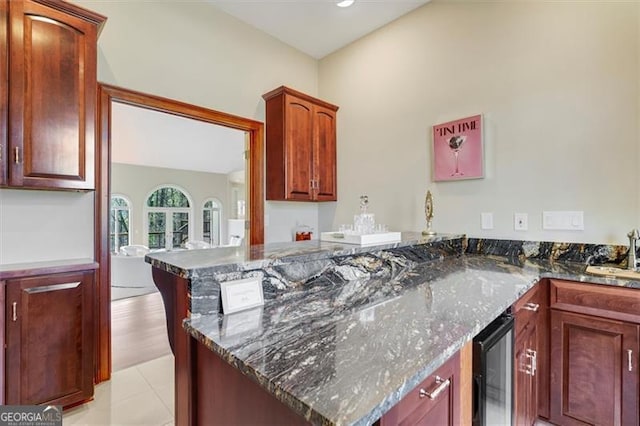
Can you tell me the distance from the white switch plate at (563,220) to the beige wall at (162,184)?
754 centimetres

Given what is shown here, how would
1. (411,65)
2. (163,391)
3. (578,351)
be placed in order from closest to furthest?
(578,351), (163,391), (411,65)

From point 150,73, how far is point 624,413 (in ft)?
12.1

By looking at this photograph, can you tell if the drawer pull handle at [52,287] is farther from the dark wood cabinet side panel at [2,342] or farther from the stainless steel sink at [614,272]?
the stainless steel sink at [614,272]

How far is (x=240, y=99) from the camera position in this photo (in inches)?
120

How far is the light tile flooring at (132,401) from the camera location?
185 cm

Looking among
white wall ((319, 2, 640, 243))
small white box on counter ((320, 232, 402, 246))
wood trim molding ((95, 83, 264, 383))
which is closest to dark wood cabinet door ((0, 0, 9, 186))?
wood trim molding ((95, 83, 264, 383))

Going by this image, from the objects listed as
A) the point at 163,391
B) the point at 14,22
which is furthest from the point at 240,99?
the point at 163,391

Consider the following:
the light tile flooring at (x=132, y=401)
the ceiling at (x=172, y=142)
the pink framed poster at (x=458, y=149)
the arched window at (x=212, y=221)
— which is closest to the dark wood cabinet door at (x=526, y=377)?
the pink framed poster at (x=458, y=149)

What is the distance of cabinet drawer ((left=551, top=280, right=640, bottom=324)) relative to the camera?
1.49 m

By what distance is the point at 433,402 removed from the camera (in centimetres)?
82

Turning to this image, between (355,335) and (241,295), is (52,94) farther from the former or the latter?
(355,335)

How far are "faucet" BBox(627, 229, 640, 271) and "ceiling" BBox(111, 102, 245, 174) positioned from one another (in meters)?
4.69

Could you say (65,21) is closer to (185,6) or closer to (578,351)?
(185,6)

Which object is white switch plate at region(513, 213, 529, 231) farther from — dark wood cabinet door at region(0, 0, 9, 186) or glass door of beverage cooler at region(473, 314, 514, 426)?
dark wood cabinet door at region(0, 0, 9, 186)
